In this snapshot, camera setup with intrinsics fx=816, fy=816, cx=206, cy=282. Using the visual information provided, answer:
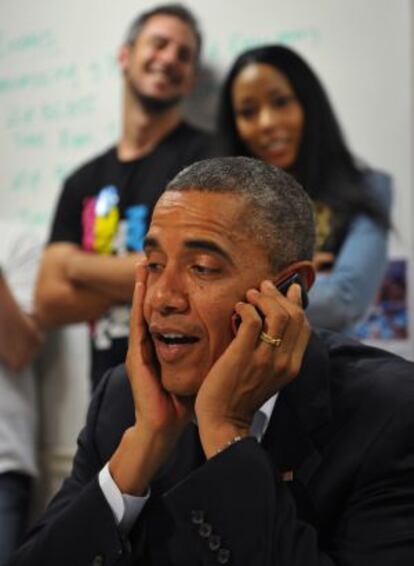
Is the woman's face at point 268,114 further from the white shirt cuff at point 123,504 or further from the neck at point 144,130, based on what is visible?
the white shirt cuff at point 123,504

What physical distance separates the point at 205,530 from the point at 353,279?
92 cm

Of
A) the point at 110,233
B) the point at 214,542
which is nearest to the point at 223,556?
the point at 214,542

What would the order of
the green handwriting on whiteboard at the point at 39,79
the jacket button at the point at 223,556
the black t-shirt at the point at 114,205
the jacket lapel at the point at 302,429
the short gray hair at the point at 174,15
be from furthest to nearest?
the green handwriting on whiteboard at the point at 39,79, the short gray hair at the point at 174,15, the black t-shirt at the point at 114,205, the jacket lapel at the point at 302,429, the jacket button at the point at 223,556

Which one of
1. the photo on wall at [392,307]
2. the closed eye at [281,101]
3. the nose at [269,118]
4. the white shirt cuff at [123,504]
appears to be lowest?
the photo on wall at [392,307]

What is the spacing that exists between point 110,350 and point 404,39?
1.14m

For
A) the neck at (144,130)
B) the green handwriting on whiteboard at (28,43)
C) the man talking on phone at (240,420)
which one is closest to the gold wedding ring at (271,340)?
the man talking on phone at (240,420)

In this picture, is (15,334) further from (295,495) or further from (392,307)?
(295,495)

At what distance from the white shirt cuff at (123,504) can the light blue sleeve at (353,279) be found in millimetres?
Result: 700

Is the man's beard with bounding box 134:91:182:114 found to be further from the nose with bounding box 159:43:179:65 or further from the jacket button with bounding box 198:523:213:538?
the jacket button with bounding box 198:523:213:538

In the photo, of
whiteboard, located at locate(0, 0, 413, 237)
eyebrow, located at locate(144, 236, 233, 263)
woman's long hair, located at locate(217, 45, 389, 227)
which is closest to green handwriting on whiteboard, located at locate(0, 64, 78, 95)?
whiteboard, located at locate(0, 0, 413, 237)

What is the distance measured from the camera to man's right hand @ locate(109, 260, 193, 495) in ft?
3.73

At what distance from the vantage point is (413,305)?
6.86 feet

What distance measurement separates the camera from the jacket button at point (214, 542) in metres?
1.00

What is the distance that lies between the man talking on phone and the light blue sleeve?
509 millimetres
